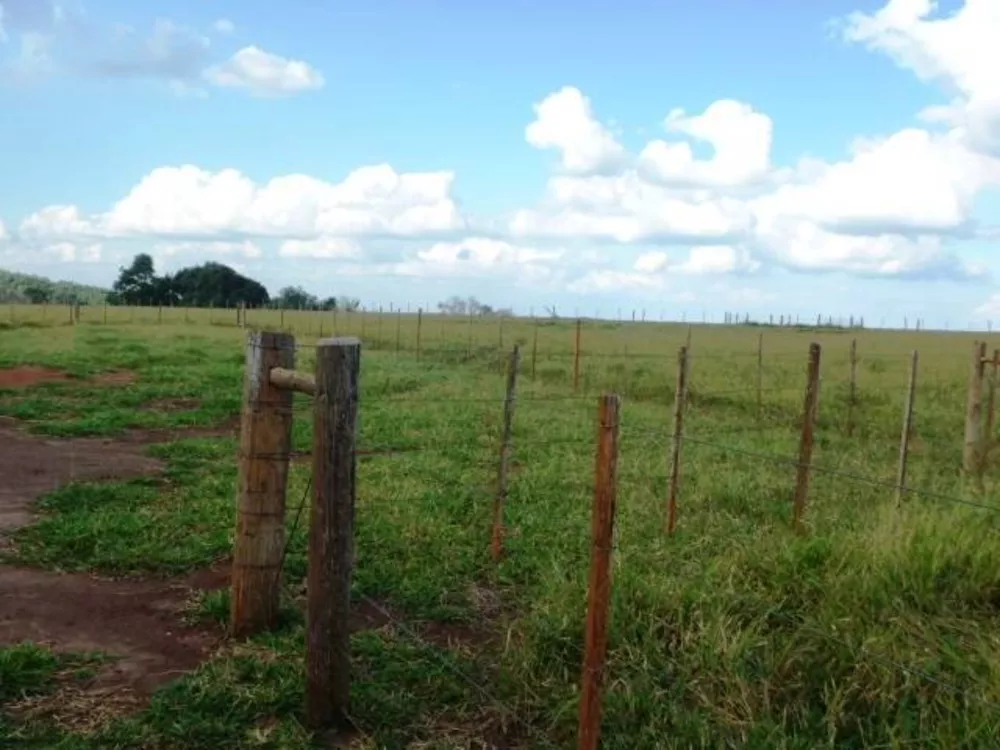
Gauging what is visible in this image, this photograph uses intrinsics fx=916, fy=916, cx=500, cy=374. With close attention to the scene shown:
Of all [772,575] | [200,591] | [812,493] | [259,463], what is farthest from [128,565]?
[812,493]

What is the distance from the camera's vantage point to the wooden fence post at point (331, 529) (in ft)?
12.3

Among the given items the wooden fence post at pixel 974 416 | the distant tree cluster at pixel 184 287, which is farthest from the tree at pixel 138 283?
the wooden fence post at pixel 974 416

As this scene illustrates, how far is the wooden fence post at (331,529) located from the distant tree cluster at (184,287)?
7106 centimetres

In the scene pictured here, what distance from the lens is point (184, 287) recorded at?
75.5 meters

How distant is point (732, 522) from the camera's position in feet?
22.3

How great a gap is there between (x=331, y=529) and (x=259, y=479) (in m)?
1.04

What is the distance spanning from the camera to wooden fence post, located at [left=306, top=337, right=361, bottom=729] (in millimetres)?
3762

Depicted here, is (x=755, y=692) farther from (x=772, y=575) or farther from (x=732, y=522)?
(x=732, y=522)

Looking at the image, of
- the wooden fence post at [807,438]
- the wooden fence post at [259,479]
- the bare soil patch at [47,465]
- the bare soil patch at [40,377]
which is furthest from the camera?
the bare soil patch at [40,377]

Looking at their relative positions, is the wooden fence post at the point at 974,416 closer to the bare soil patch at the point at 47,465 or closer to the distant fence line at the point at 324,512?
the distant fence line at the point at 324,512

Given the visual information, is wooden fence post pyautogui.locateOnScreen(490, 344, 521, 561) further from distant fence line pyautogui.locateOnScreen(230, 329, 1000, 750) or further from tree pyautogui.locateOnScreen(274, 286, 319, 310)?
tree pyautogui.locateOnScreen(274, 286, 319, 310)

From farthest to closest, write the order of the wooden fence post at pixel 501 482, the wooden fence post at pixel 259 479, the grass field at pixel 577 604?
the wooden fence post at pixel 501 482 < the wooden fence post at pixel 259 479 < the grass field at pixel 577 604

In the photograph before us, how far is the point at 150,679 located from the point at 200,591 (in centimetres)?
113

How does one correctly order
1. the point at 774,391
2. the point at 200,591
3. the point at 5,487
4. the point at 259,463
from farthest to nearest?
the point at 774,391 < the point at 5,487 < the point at 200,591 < the point at 259,463
